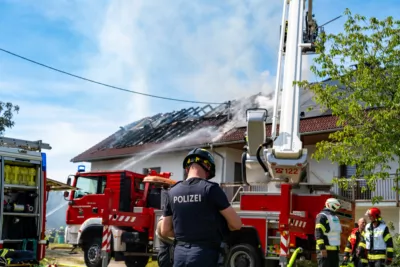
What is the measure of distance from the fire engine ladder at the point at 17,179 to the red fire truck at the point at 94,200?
11.3 feet

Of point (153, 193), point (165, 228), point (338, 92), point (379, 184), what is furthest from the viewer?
point (379, 184)

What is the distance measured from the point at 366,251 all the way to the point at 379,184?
9.69 metres

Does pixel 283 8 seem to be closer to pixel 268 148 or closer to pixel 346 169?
pixel 268 148

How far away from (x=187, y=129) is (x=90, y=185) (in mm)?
11771

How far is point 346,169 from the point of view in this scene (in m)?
19.2

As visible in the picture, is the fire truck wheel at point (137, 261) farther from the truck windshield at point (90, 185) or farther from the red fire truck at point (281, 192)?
the truck windshield at point (90, 185)

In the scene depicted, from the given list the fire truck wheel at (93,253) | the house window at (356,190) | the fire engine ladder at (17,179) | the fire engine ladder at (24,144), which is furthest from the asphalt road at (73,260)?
the house window at (356,190)

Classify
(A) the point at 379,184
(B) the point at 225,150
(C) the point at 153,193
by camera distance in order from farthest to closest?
1. (B) the point at 225,150
2. (A) the point at 379,184
3. (C) the point at 153,193

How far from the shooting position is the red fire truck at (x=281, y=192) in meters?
9.27

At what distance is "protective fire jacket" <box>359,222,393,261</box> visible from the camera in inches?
345

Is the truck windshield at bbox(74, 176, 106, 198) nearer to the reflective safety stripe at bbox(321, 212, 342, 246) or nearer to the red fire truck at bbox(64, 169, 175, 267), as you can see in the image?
the red fire truck at bbox(64, 169, 175, 267)

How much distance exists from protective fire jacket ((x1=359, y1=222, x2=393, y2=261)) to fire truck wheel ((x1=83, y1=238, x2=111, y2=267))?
6.12 meters

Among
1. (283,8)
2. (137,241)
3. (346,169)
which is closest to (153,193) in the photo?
(137,241)

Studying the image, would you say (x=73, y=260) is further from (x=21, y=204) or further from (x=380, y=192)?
(x=380, y=192)
